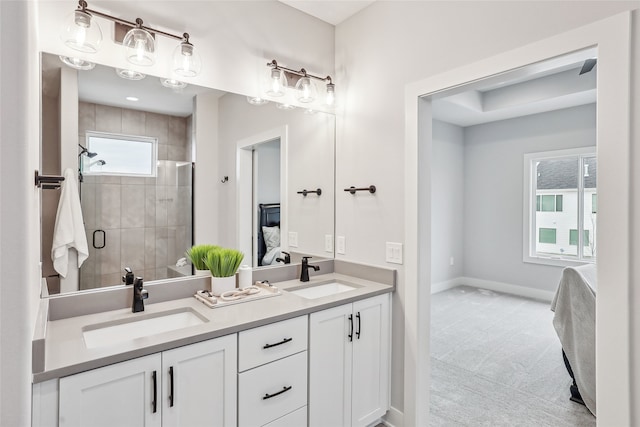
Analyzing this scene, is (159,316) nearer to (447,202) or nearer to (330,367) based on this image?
(330,367)

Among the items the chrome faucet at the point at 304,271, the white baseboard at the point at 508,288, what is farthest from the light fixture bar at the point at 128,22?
the white baseboard at the point at 508,288

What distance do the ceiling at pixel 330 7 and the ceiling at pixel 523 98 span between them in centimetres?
160

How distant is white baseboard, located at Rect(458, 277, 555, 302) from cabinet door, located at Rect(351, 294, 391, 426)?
149 inches

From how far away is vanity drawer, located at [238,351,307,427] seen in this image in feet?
4.78

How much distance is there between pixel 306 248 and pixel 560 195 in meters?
4.34

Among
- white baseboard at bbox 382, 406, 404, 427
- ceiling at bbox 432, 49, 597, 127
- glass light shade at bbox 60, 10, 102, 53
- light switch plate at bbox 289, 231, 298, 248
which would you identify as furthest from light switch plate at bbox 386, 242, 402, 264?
ceiling at bbox 432, 49, 597, 127

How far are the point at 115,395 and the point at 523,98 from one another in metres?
5.16

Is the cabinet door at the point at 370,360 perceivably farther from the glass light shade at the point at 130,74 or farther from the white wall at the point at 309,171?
the glass light shade at the point at 130,74

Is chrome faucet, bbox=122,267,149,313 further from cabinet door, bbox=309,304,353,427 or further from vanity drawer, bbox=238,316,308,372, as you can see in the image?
cabinet door, bbox=309,304,353,427

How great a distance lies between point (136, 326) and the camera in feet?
4.99

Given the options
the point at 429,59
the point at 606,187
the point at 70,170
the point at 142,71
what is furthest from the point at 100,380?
the point at 429,59

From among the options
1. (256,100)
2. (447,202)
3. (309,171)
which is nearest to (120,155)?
(256,100)

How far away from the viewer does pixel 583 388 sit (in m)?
2.25

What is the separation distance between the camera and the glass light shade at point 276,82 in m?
2.15
